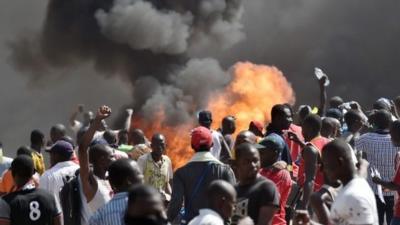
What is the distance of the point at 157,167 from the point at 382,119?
2084 millimetres

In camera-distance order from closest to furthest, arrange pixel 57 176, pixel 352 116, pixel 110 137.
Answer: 1. pixel 57 176
2. pixel 352 116
3. pixel 110 137

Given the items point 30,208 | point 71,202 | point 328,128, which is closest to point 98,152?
point 71,202

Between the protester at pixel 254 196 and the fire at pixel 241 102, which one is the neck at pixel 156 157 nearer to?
the protester at pixel 254 196

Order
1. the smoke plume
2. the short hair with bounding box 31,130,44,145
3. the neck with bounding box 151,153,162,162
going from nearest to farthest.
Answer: the neck with bounding box 151,153,162,162 → the short hair with bounding box 31,130,44,145 → the smoke plume

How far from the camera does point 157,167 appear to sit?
829 centimetres

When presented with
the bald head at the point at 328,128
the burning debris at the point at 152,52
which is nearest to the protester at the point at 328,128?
the bald head at the point at 328,128

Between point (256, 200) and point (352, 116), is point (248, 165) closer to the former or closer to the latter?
point (256, 200)

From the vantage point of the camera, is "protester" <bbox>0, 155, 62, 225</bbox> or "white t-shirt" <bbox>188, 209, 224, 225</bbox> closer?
"white t-shirt" <bbox>188, 209, 224, 225</bbox>

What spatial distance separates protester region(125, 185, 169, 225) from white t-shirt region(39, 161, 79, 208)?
2.52m

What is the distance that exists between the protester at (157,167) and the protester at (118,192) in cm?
315

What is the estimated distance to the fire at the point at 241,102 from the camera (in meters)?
14.3

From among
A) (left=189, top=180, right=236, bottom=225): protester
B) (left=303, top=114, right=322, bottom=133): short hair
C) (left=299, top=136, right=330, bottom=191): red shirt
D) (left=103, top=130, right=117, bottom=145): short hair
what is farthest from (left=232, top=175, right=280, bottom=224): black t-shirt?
(left=103, top=130, right=117, bottom=145): short hair

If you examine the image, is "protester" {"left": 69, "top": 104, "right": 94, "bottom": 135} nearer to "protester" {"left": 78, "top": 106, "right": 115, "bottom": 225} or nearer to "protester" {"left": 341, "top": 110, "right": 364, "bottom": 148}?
"protester" {"left": 341, "top": 110, "right": 364, "bottom": 148}

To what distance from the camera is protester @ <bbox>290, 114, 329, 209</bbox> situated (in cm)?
661
